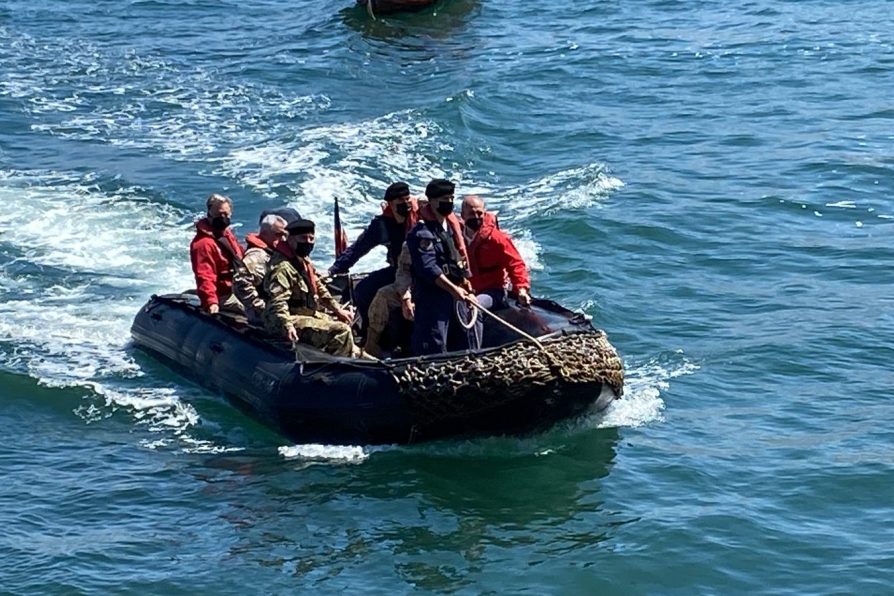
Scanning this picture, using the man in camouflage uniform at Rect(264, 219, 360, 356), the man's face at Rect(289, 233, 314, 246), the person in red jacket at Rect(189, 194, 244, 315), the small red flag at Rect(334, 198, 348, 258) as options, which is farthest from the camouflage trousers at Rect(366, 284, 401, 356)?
the person in red jacket at Rect(189, 194, 244, 315)

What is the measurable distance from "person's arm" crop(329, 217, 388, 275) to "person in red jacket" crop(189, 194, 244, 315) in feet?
4.08

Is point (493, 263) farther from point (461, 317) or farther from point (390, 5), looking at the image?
point (390, 5)

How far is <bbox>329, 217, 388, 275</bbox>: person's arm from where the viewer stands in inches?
582

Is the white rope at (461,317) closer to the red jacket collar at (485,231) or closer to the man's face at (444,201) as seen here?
the red jacket collar at (485,231)

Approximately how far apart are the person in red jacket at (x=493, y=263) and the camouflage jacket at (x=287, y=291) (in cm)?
139

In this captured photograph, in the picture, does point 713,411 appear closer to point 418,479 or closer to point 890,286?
point 418,479

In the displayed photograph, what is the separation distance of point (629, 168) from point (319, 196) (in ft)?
14.5

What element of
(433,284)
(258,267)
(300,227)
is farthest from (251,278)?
(433,284)

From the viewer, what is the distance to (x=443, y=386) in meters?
13.6

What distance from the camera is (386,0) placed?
1337 inches

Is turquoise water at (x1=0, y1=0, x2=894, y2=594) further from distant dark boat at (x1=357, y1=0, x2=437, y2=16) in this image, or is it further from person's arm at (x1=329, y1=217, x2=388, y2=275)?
person's arm at (x1=329, y1=217, x2=388, y2=275)

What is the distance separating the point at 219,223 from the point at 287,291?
170 centimetres

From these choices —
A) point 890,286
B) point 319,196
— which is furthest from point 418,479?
point 319,196

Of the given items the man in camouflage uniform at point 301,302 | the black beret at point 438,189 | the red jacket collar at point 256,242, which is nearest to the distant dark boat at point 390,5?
the red jacket collar at point 256,242
